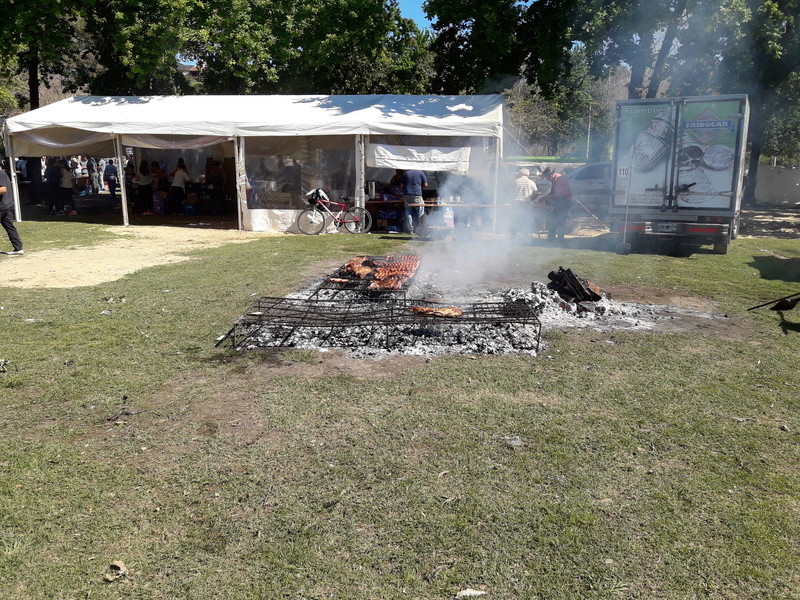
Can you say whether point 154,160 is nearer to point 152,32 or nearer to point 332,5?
point 152,32

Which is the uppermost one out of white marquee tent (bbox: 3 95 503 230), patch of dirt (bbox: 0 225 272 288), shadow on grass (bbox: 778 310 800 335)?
white marquee tent (bbox: 3 95 503 230)

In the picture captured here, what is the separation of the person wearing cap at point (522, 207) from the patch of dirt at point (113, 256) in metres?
7.02

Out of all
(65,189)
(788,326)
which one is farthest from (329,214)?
(788,326)

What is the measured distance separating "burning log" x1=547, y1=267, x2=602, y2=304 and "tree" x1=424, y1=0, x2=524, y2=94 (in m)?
13.6

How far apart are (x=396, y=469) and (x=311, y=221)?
13604mm

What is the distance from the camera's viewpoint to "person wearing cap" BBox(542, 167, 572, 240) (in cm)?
1562

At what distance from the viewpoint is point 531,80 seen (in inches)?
855

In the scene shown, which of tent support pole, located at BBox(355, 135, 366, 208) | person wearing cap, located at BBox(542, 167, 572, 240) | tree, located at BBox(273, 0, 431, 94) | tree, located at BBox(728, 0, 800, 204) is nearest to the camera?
person wearing cap, located at BBox(542, 167, 572, 240)

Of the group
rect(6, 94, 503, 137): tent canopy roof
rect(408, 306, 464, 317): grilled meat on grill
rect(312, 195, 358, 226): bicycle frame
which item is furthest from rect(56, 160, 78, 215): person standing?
rect(408, 306, 464, 317): grilled meat on grill

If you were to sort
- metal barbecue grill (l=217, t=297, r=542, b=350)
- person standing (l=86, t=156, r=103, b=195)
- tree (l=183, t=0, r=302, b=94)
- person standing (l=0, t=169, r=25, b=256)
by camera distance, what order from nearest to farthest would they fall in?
1. metal barbecue grill (l=217, t=297, r=542, b=350)
2. person standing (l=0, t=169, r=25, b=256)
3. tree (l=183, t=0, r=302, b=94)
4. person standing (l=86, t=156, r=103, b=195)

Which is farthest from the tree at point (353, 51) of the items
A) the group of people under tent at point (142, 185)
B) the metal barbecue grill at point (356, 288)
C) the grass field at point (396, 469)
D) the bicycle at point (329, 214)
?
the grass field at point (396, 469)

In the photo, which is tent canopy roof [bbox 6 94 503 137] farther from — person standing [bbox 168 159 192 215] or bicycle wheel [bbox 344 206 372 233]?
person standing [bbox 168 159 192 215]

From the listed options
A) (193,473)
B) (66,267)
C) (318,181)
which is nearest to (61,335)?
(193,473)

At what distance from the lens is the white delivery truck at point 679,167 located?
12.6m
